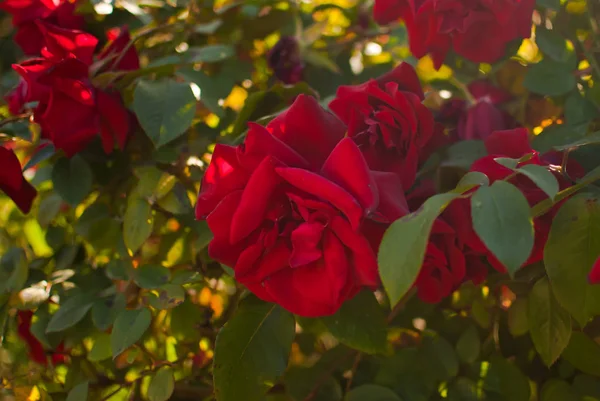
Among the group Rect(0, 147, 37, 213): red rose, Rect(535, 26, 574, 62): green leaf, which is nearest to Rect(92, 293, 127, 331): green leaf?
Rect(0, 147, 37, 213): red rose

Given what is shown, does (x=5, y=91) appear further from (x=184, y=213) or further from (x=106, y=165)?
(x=184, y=213)

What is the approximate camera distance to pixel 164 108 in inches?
21.1

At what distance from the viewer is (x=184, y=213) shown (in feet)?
1.86

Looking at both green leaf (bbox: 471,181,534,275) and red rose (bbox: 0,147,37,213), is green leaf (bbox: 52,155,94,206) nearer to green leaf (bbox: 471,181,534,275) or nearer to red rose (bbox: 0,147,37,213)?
red rose (bbox: 0,147,37,213)

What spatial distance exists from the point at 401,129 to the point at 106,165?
1.06 feet

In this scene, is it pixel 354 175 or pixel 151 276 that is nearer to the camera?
pixel 354 175

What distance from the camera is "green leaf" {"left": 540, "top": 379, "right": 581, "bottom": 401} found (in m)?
0.52

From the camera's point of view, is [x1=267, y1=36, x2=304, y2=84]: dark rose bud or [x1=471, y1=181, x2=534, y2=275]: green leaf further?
[x1=267, y1=36, x2=304, y2=84]: dark rose bud

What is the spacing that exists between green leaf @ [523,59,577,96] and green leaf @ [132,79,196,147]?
302mm

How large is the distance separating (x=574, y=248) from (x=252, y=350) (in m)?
0.23

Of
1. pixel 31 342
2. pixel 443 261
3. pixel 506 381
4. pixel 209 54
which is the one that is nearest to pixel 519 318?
pixel 506 381

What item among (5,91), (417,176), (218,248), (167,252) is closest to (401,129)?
(417,176)

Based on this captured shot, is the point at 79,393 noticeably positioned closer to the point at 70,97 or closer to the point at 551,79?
the point at 70,97

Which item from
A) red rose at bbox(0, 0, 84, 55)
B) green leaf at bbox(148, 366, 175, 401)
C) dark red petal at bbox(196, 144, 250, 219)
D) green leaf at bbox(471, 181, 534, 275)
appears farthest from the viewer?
red rose at bbox(0, 0, 84, 55)
